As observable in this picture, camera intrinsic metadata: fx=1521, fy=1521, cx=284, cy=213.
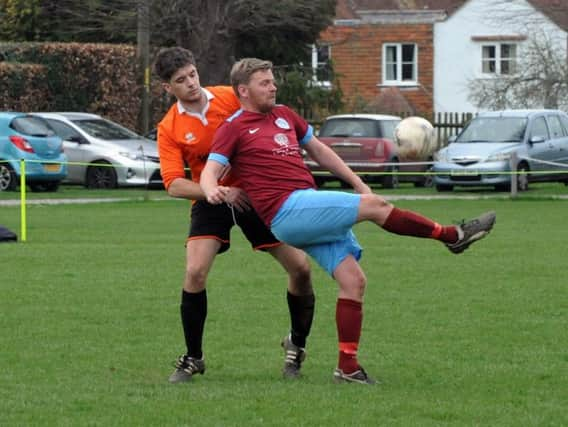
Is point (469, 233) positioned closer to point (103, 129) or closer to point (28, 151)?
point (28, 151)

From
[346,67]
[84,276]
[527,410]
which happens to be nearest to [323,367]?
[527,410]

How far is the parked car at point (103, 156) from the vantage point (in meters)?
30.9

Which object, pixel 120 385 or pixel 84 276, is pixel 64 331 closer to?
pixel 120 385

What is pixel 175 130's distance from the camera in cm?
877

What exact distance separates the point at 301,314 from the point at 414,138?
3594 mm

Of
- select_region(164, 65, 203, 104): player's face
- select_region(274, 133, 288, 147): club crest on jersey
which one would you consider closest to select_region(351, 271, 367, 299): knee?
select_region(274, 133, 288, 147): club crest on jersey

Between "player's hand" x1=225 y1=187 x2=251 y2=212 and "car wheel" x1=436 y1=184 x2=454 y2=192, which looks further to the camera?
"car wheel" x1=436 y1=184 x2=454 y2=192

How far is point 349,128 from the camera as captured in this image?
32.6 meters

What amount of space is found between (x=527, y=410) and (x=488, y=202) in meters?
20.2

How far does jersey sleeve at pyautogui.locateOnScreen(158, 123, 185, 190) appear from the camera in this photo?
8750mm

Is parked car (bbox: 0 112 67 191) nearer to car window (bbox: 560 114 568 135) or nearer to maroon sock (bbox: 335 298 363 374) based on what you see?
car window (bbox: 560 114 568 135)

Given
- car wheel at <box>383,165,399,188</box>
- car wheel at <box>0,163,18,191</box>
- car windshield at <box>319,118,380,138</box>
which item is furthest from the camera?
car windshield at <box>319,118,380,138</box>

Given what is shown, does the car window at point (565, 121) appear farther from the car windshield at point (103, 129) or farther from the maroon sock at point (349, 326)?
the maroon sock at point (349, 326)

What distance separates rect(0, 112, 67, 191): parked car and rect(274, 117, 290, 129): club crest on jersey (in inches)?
806
